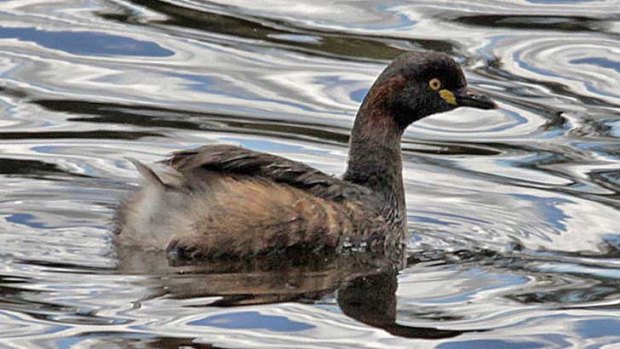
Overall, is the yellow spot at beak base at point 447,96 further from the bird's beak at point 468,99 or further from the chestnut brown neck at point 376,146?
the chestnut brown neck at point 376,146

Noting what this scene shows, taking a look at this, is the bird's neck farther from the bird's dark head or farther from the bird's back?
the bird's back

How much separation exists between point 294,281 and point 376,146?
4.30ft

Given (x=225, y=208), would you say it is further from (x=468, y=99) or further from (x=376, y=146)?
(x=468, y=99)

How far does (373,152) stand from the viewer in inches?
397

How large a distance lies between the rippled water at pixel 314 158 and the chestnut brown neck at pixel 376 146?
313 millimetres

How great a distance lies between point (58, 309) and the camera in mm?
8250

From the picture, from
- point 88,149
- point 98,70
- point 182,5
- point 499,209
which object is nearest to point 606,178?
point 499,209

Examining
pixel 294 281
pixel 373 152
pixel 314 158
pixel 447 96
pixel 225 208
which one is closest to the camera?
pixel 294 281

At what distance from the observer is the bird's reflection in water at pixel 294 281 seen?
8.54m

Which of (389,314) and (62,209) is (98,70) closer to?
(62,209)

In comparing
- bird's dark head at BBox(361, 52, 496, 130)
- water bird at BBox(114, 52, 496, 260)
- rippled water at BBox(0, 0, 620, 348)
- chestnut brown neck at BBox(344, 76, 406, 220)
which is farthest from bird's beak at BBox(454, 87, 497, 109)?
water bird at BBox(114, 52, 496, 260)

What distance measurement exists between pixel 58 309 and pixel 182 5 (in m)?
6.84

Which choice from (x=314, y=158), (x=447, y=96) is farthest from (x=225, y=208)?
(x=314, y=158)

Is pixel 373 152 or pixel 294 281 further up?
pixel 373 152
